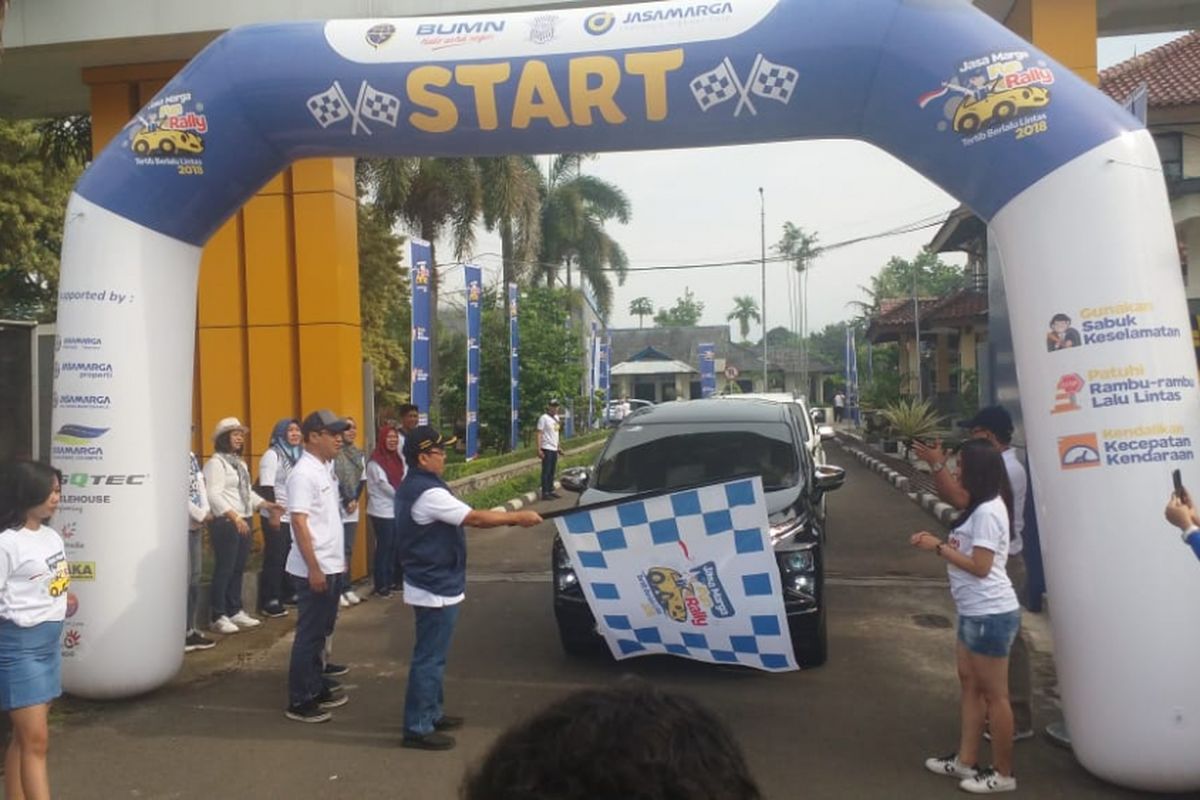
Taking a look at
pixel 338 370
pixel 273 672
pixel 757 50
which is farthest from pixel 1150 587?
pixel 338 370

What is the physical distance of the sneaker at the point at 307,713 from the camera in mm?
6004

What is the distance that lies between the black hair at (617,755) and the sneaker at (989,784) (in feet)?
13.6

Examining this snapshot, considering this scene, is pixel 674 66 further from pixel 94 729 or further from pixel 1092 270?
pixel 94 729

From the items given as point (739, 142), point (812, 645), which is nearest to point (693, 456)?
point (812, 645)

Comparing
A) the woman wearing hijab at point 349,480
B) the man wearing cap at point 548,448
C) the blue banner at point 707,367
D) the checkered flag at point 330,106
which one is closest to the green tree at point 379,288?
the man wearing cap at point 548,448

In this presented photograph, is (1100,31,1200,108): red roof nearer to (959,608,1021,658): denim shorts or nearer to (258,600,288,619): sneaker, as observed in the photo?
(959,608,1021,658): denim shorts

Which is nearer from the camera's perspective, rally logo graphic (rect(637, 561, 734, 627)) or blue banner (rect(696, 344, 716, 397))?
rally logo graphic (rect(637, 561, 734, 627))

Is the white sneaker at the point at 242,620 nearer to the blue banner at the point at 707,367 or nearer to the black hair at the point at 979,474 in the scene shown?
the black hair at the point at 979,474

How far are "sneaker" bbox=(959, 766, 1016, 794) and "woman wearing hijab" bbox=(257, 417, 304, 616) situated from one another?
511 centimetres

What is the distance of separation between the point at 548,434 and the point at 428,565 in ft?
35.9

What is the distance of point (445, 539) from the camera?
5.50 metres

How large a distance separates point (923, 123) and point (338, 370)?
613 centimetres

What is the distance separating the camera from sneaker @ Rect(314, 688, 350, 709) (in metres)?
6.25

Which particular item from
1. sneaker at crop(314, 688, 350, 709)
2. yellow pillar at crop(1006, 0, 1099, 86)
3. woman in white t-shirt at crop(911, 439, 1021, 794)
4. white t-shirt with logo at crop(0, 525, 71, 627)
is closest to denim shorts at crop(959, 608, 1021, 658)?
woman in white t-shirt at crop(911, 439, 1021, 794)
